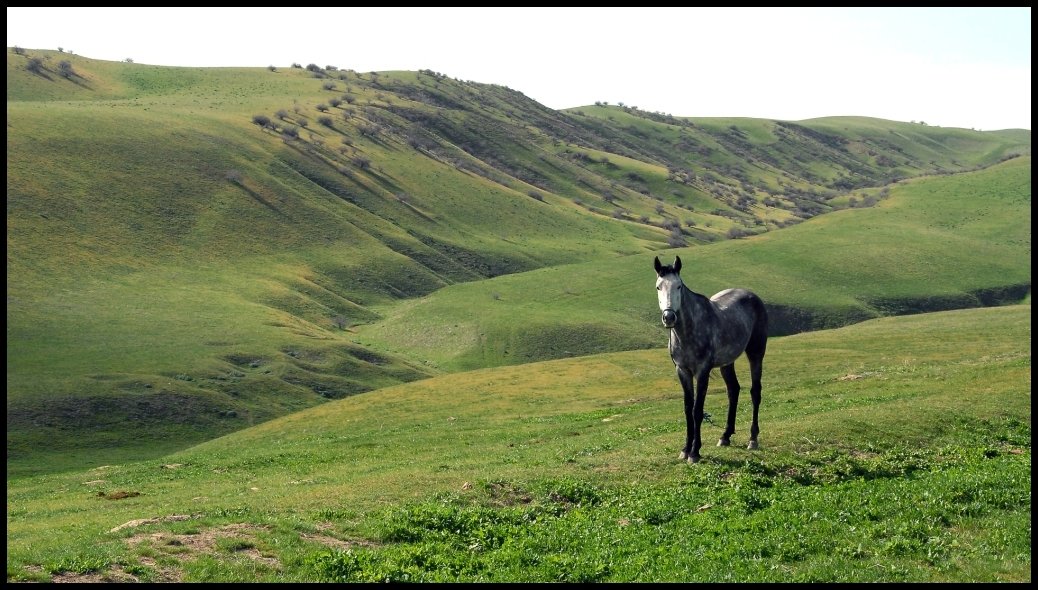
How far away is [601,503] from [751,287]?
108 m

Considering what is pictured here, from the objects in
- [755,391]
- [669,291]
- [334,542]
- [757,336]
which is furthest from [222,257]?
[334,542]

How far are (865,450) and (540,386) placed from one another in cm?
3843

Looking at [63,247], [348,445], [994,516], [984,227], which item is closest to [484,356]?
[63,247]

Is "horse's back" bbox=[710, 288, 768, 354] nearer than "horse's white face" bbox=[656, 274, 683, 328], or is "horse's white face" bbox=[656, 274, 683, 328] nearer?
"horse's white face" bbox=[656, 274, 683, 328]

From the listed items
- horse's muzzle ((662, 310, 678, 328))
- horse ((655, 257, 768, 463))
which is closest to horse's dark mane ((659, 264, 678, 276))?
horse ((655, 257, 768, 463))

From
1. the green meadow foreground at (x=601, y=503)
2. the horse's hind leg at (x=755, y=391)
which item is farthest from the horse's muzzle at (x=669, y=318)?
the horse's hind leg at (x=755, y=391)

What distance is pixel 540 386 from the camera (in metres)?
63.4

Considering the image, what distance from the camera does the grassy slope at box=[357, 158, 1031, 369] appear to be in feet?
355

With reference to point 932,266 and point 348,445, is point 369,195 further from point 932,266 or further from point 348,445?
point 348,445

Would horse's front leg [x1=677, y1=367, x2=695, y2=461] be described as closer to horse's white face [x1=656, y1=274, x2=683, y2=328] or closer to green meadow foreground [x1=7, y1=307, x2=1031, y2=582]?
green meadow foreground [x1=7, y1=307, x2=1031, y2=582]

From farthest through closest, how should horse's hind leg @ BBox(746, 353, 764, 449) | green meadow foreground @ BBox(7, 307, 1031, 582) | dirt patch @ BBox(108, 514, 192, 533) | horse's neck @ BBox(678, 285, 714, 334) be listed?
horse's hind leg @ BBox(746, 353, 764, 449), horse's neck @ BBox(678, 285, 714, 334), dirt patch @ BBox(108, 514, 192, 533), green meadow foreground @ BBox(7, 307, 1031, 582)

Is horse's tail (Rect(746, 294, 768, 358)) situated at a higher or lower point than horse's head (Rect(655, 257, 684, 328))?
lower

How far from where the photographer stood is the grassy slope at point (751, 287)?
108m

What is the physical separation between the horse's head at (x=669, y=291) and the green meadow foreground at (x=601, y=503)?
3876 millimetres
